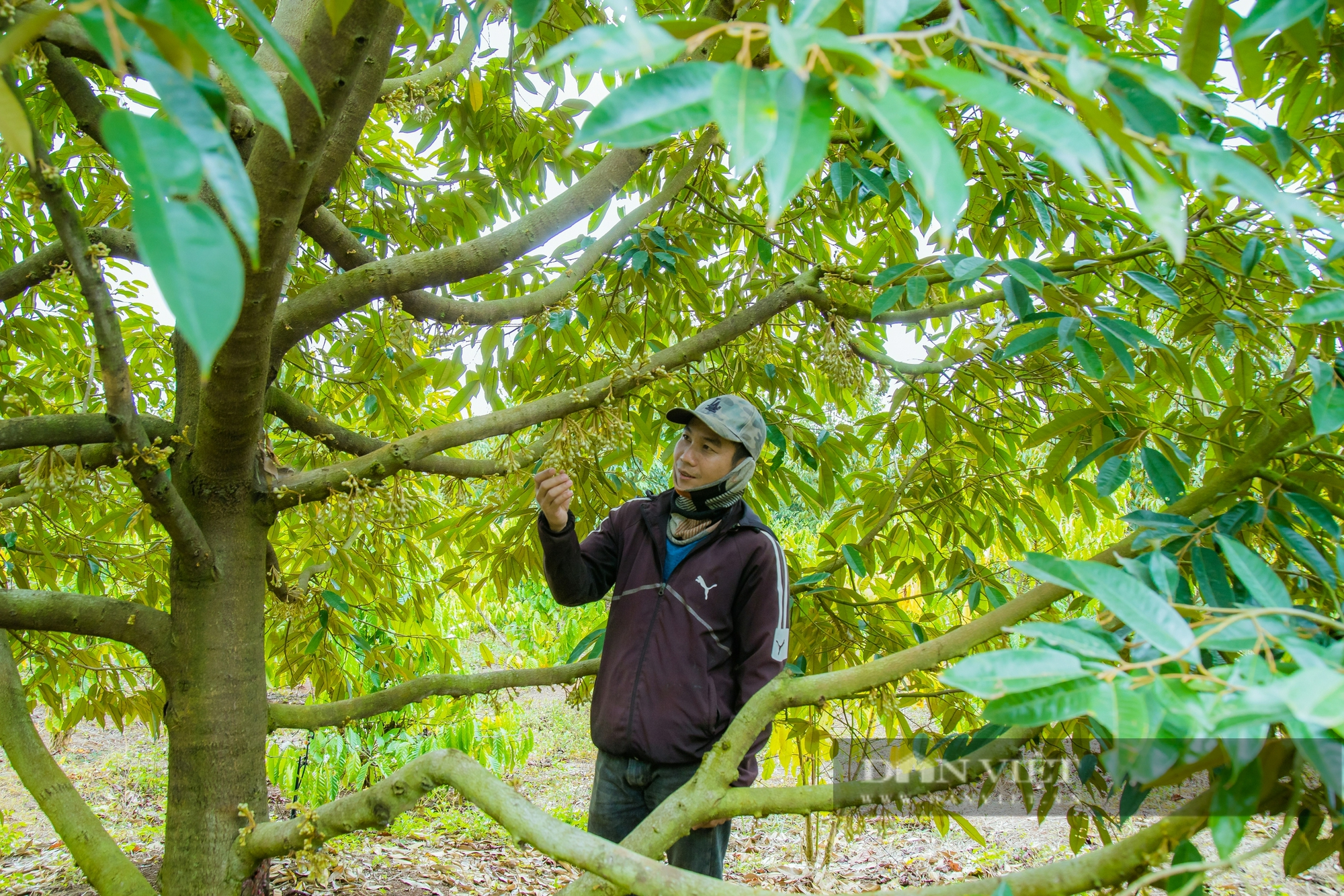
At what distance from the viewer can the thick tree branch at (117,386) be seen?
112 centimetres

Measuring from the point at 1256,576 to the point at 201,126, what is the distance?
34.5 inches

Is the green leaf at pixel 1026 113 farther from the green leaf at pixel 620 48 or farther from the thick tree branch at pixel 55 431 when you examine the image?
the thick tree branch at pixel 55 431

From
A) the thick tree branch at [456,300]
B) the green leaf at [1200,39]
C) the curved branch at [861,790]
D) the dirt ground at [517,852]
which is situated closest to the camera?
the green leaf at [1200,39]

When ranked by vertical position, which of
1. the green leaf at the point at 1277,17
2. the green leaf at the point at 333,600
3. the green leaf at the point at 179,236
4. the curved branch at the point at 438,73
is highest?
the curved branch at the point at 438,73

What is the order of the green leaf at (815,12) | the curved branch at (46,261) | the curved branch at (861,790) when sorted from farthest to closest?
1. the curved branch at (46,261)
2. the curved branch at (861,790)
3. the green leaf at (815,12)

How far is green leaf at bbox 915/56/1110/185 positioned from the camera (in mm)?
435

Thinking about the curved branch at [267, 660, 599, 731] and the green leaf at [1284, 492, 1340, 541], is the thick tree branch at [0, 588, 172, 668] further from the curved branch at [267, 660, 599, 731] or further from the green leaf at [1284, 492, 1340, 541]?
the green leaf at [1284, 492, 1340, 541]

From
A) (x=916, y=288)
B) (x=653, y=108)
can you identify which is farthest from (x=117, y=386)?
(x=916, y=288)

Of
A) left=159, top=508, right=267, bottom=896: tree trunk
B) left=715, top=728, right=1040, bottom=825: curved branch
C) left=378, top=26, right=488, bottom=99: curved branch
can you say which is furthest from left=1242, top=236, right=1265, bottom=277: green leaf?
left=159, top=508, right=267, bottom=896: tree trunk

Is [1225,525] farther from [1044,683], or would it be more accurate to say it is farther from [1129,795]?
[1044,683]

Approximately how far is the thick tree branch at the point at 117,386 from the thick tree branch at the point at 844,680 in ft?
3.21

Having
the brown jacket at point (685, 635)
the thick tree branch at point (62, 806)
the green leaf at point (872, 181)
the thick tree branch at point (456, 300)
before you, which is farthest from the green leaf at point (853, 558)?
the thick tree branch at point (62, 806)

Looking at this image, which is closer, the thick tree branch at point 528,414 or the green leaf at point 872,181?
the green leaf at point 872,181

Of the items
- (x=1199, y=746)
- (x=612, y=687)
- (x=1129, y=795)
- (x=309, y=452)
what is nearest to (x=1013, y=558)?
(x=612, y=687)
